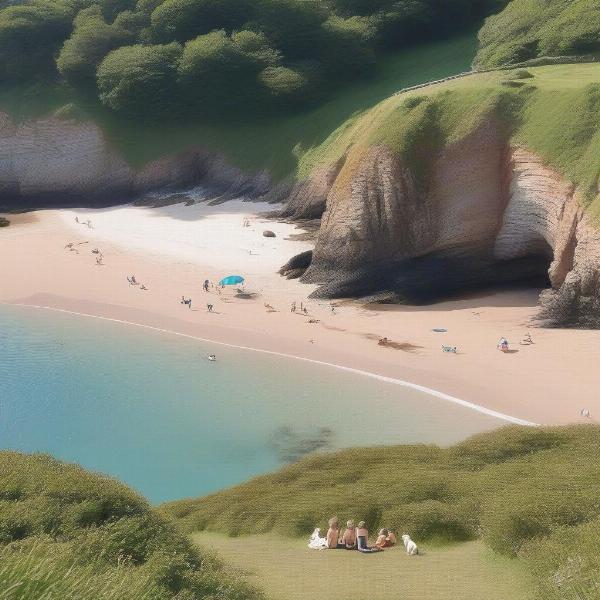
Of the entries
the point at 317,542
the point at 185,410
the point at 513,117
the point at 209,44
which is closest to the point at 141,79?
the point at 209,44

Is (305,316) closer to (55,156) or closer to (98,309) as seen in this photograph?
(98,309)

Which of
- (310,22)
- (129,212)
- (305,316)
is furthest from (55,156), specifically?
(305,316)

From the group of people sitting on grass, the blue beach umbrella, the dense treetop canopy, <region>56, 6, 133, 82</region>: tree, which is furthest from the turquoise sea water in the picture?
<region>56, 6, 133, 82</region>: tree

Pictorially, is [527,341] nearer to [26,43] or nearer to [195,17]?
[195,17]

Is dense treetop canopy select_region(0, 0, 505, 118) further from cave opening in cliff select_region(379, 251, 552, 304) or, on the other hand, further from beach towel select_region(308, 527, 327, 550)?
beach towel select_region(308, 527, 327, 550)

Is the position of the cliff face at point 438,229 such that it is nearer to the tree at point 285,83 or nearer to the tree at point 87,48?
the tree at point 285,83

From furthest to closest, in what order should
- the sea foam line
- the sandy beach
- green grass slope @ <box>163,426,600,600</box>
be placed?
1. the sandy beach
2. the sea foam line
3. green grass slope @ <box>163,426,600,600</box>
